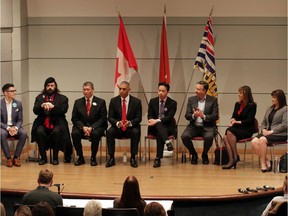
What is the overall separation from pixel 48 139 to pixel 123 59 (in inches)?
68.6

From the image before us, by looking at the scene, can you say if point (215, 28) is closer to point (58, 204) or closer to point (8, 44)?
point (8, 44)

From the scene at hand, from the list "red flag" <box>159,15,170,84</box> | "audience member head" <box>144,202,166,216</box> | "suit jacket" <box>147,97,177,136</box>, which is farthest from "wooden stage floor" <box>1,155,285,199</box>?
"audience member head" <box>144,202,166,216</box>

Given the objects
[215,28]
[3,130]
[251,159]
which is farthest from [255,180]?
[3,130]

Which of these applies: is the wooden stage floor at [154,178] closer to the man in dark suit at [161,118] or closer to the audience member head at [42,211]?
the man in dark suit at [161,118]

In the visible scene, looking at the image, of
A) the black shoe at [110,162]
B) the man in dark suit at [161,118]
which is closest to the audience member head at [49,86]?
the black shoe at [110,162]

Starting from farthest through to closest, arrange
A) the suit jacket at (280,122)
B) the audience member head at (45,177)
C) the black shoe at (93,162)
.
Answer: the black shoe at (93,162) < the suit jacket at (280,122) < the audience member head at (45,177)

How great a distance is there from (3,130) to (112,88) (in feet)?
6.57

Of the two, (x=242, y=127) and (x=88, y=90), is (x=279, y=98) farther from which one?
(x=88, y=90)

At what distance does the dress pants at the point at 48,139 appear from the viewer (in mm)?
9438

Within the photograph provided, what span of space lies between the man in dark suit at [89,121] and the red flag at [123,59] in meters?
0.73

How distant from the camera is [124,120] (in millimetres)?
9383

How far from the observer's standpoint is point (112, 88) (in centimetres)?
1060

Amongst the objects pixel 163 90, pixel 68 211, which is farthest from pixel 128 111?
pixel 68 211

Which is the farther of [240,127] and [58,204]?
[240,127]
